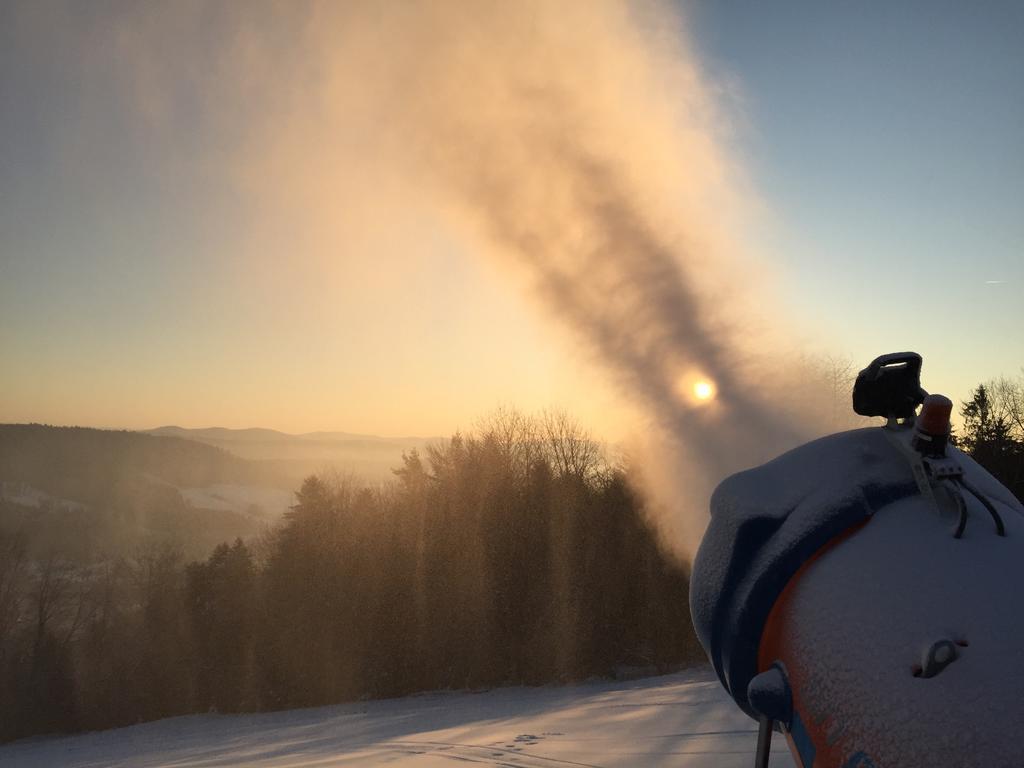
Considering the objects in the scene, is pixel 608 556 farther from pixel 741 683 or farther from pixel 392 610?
pixel 741 683

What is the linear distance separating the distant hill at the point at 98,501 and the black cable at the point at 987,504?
118 meters

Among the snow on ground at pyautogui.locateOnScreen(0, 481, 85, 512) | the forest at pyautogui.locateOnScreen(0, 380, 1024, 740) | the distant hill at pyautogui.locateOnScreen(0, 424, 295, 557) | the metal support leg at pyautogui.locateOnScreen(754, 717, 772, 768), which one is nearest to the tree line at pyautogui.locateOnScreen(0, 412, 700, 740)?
the forest at pyautogui.locateOnScreen(0, 380, 1024, 740)

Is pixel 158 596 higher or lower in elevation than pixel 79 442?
lower

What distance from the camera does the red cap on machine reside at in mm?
1531

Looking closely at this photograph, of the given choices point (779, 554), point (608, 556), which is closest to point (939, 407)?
point (779, 554)

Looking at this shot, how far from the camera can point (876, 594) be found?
143 cm

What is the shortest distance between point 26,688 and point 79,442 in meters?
177

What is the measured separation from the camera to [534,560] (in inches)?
1195

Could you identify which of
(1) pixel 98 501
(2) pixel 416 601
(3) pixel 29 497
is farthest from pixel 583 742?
(3) pixel 29 497

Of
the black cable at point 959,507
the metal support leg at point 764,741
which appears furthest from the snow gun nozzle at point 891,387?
the metal support leg at point 764,741

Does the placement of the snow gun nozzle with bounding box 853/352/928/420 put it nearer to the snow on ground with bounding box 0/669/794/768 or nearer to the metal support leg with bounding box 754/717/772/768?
the metal support leg with bounding box 754/717/772/768

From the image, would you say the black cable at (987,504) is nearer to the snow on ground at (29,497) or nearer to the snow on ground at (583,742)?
the snow on ground at (583,742)

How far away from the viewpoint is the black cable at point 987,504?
1.43m

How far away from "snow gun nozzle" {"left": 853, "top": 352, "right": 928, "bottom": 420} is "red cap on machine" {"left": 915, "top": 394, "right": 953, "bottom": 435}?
0.14 m
